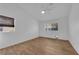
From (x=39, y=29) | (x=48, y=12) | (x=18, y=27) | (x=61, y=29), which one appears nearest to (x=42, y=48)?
(x=39, y=29)

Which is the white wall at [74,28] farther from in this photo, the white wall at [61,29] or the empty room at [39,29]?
the white wall at [61,29]

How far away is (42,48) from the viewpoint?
160 centimetres

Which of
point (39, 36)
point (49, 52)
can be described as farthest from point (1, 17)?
point (49, 52)

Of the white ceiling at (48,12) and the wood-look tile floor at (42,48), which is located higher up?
the white ceiling at (48,12)

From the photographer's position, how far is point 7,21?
1.46 meters

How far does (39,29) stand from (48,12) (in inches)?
16.3

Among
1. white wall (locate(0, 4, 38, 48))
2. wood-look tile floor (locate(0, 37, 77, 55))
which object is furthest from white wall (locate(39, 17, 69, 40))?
white wall (locate(0, 4, 38, 48))

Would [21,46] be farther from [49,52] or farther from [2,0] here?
[2,0]

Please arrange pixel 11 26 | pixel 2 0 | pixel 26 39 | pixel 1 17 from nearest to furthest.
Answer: pixel 2 0 → pixel 1 17 → pixel 11 26 → pixel 26 39

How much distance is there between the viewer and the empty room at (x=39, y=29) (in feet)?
4.69

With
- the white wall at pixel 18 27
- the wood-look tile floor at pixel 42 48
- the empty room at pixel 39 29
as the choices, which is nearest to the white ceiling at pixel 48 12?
the empty room at pixel 39 29

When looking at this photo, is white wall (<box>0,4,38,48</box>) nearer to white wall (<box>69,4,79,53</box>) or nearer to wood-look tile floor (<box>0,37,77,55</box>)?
wood-look tile floor (<box>0,37,77,55</box>)

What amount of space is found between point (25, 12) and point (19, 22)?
0.80 ft

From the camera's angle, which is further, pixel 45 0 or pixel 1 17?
pixel 1 17
